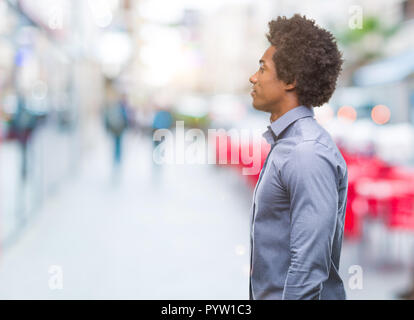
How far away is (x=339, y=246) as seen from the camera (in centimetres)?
183

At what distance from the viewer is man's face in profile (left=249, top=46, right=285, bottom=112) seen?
173 cm

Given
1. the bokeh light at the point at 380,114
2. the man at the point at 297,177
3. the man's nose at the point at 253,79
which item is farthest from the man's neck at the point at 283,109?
the bokeh light at the point at 380,114

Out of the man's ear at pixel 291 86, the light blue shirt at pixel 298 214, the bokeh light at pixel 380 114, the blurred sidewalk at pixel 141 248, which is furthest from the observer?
the bokeh light at pixel 380 114

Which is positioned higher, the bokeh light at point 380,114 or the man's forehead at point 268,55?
the bokeh light at point 380,114

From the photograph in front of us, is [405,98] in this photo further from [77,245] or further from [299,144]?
[299,144]

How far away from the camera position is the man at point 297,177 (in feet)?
5.29

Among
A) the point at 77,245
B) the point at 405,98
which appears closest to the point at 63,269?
the point at 77,245

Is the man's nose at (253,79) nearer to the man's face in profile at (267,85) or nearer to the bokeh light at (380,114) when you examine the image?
the man's face in profile at (267,85)

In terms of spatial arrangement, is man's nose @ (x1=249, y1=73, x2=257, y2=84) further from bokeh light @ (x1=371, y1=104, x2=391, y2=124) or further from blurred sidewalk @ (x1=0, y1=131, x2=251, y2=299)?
bokeh light @ (x1=371, y1=104, x2=391, y2=124)

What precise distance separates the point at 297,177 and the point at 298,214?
10cm

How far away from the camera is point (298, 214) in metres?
1.62

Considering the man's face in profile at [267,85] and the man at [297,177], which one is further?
the man's face in profile at [267,85]

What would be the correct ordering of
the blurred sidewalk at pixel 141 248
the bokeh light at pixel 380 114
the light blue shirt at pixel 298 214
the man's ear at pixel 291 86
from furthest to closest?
1. the bokeh light at pixel 380 114
2. the blurred sidewalk at pixel 141 248
3. the man's ear at pixel 291 86
4. the light blue shirt at pixel 298 214

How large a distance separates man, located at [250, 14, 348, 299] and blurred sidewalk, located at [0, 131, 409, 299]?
92 centimetres
